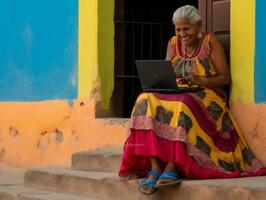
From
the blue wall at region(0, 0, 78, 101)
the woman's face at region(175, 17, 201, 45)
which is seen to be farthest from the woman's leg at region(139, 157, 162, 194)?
the blue wall at region(0, 0, 78, 101)

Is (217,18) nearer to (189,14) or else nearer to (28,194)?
(189,14)

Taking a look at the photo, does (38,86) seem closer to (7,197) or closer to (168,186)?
(7,197)

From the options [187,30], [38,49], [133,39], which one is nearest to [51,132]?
[38,49]

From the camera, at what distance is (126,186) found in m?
5.60

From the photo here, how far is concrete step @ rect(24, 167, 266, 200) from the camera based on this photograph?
16.2 ft

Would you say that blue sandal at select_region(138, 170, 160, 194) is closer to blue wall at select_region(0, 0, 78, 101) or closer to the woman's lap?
the woman's lap

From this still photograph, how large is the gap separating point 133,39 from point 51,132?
1302 millimetres

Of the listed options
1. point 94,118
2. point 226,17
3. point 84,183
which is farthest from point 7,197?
point 226,17

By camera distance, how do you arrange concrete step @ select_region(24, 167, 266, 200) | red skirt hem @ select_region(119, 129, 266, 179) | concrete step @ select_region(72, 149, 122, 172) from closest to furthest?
concrete step @ select_region(24, 167, 266, 200), red skirt hem @ select_region(119, 129, 266, 179), concrete step @ select_region(72, 149, 122, 172)

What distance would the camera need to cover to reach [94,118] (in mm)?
7137

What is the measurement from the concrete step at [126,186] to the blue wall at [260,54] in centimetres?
68

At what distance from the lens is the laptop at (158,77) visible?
5.38 meters

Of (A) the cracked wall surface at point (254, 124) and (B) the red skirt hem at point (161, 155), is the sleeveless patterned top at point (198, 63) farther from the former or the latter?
(B) the red skirt hem at point (161, 155)

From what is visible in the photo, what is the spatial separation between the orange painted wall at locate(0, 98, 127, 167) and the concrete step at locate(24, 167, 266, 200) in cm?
55
